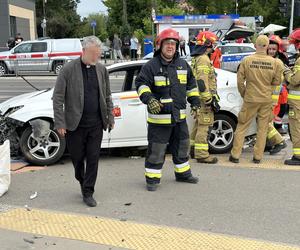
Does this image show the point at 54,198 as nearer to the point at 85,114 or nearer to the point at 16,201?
the point at 16,201

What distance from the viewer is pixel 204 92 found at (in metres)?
6.46

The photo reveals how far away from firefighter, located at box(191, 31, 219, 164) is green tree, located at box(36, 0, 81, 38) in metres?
60.6

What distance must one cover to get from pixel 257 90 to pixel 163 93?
1.70 metres

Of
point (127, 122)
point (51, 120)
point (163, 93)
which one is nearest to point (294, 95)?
point (163, 93)

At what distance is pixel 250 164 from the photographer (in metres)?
6.73

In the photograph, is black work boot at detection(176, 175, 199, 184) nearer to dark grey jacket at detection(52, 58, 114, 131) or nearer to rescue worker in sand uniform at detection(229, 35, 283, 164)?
rescue worker in sand uniform at detection(229, 35, 283, 164)

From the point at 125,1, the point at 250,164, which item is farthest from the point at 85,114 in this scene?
the point at 125,1

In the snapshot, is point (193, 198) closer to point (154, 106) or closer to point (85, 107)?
point (154, 106)

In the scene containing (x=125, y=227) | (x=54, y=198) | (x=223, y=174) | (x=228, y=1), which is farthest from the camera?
(x=228, y=1)

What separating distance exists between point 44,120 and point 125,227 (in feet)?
9.16

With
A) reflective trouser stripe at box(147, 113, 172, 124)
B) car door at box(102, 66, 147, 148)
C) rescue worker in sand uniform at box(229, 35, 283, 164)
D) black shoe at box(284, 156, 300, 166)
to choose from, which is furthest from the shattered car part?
black shoe at box(284, 156, 300, 166)

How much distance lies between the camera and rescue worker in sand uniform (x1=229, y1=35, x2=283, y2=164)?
6422 millimetres

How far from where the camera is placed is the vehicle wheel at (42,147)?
262 inches

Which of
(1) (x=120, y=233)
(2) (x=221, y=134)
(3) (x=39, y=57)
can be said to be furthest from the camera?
(3) (x=39, y=57)
